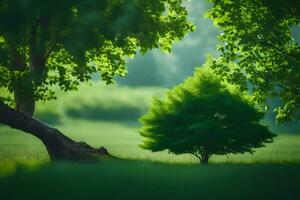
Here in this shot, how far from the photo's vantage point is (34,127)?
73.4 ft

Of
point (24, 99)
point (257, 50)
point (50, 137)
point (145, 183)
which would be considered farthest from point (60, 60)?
point (145, 183)

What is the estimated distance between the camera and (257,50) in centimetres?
2208

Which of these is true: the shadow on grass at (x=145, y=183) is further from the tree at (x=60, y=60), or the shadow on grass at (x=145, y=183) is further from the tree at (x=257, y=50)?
the tree at (x=257, y=50)

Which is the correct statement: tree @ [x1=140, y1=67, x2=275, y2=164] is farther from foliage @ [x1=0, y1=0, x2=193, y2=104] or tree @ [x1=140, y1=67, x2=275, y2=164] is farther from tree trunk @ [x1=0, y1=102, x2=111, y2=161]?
tree trunk @ [x1=0, y1=102, x2=111, y2=161]

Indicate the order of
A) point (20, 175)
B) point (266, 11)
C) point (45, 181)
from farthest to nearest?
point (266, 11), point (20, 175), point (45, 181)

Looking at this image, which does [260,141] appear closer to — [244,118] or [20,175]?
[244,118]

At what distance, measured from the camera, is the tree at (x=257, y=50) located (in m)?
21.7

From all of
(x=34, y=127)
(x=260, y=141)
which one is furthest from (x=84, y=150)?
(x=260, y=141)

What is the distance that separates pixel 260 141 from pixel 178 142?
4359mm

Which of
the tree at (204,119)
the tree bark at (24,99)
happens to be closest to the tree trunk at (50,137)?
the tree bark at (24,99)

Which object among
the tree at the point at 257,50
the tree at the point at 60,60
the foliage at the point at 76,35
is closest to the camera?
the foliage at the point at 76,35

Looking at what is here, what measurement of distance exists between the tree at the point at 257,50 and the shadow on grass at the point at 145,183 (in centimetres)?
465

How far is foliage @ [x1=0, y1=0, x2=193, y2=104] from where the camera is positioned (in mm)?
12219

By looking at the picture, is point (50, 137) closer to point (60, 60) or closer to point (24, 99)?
point (24, 99)
